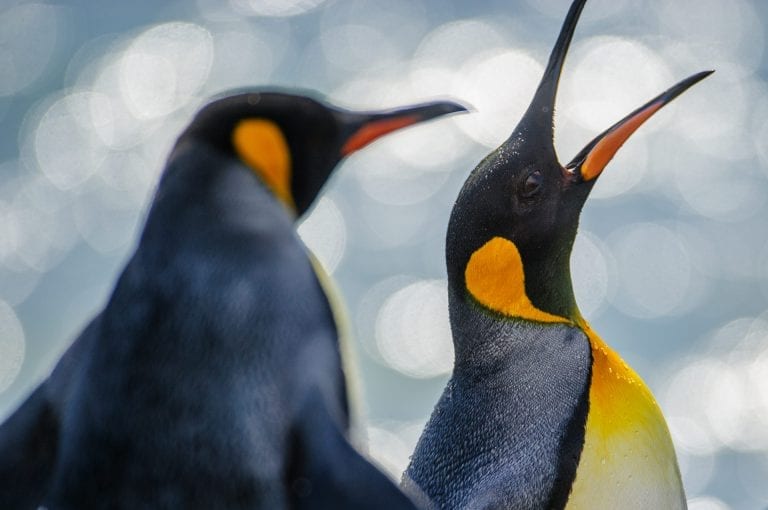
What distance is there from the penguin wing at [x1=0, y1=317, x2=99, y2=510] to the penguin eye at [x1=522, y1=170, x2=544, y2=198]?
106 centimetres

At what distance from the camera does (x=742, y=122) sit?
1320cm

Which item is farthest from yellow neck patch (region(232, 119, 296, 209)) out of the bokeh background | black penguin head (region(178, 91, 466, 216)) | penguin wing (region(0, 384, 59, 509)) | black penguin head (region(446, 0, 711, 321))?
the bokeh background

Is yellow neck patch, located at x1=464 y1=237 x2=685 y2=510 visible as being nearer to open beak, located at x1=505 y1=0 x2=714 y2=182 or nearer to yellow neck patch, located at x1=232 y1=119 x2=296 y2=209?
open beak, located at x1=505 y1=0 x2=714 y2=182

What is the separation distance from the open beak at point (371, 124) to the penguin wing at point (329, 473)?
0.52 meters

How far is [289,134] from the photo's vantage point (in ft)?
7.34

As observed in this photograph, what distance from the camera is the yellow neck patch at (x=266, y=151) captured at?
7.15ft

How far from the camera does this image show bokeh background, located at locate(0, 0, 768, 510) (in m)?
9.16

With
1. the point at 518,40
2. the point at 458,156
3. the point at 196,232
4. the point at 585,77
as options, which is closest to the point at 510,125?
the point at 458,156

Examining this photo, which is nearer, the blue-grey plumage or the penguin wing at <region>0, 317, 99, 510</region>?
the penguin wing at <region>0, 317, 99, 510</region>

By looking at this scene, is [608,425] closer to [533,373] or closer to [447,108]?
[533,373]

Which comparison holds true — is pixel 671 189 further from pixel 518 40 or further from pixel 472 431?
pixel 472 431

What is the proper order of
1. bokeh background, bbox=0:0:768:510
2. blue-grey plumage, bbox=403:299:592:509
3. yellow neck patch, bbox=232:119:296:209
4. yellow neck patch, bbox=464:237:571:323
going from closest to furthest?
yellow neck patch, bbox=232:119:296:209
blue-grey plumage, bbox=403:299:592:509
yellow neck patch, bbox=464:237:571:323
bokeh background, bbox=0:0:768:510

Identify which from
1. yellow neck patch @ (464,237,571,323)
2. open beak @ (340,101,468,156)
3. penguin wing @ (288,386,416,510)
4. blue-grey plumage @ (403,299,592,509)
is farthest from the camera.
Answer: yellow neck patch @ (464,237,571,323)

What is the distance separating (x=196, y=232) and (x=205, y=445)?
1.14ft
